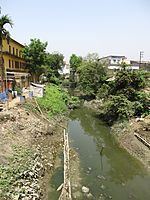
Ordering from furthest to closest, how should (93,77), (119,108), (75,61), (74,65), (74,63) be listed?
(74,65) < (74,63) < (75,61) < (93,77) < (119,108)

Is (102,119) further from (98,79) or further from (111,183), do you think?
(111,183)

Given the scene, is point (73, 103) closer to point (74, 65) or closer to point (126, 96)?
point (126, 96)

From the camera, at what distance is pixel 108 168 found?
20.7 meters

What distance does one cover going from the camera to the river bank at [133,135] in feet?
73.3

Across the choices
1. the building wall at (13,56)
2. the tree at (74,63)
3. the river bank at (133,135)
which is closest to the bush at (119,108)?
the river bank at (133,135)

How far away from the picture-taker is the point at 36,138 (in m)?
24.1

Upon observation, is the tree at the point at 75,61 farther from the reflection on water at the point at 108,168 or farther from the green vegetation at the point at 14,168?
the green vegetation at the point at 14,168

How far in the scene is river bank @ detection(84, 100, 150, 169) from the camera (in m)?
22.3

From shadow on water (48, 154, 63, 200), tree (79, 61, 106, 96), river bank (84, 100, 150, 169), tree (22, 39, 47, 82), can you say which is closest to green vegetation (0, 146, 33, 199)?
shadow on water (48, 154, 63, 200)

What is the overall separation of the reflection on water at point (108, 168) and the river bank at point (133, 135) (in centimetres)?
55

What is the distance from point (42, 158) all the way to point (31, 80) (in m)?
35.5

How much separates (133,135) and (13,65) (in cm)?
2456

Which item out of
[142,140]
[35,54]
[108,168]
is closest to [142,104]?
[142,140]

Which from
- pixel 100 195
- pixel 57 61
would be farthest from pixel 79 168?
pixel 57 61
